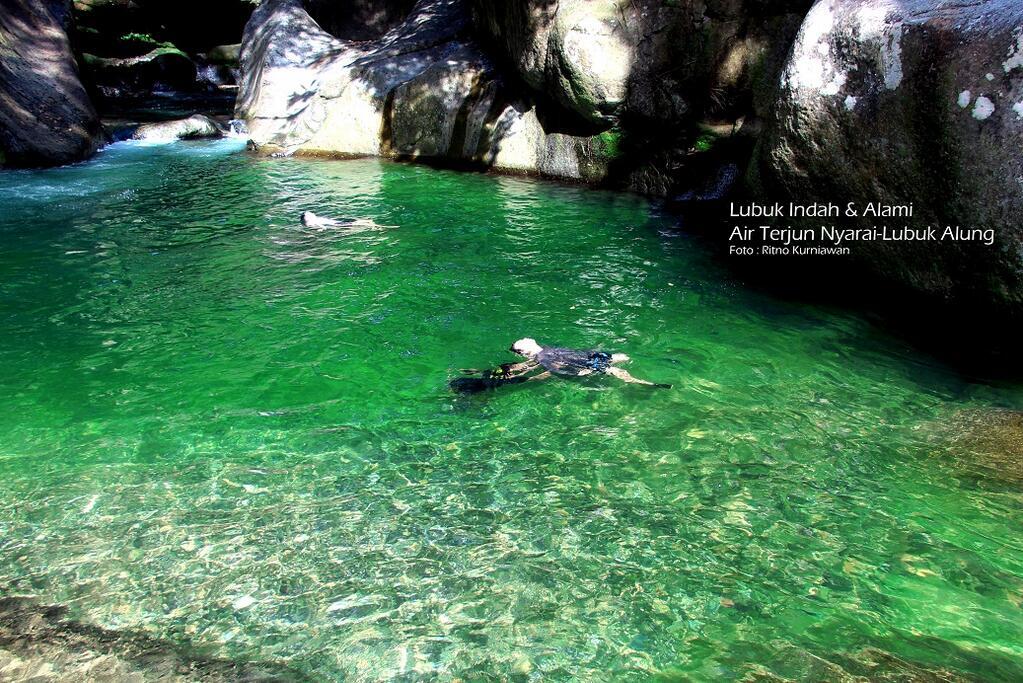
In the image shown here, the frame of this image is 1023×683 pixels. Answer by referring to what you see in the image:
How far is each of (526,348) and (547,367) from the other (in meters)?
0.28

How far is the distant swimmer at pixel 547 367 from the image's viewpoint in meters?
7.00

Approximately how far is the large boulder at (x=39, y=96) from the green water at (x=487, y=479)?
24.7ft

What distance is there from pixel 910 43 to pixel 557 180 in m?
7.95

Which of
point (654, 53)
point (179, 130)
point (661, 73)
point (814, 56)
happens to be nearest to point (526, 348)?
point (814, 56)

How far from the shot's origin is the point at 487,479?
559 cm

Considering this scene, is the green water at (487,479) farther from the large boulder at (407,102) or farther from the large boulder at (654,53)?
the large boulder at (407,102)

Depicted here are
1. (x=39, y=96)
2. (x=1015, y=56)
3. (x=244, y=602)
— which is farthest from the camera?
(x=39, y=96)

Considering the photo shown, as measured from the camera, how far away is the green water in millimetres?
4246

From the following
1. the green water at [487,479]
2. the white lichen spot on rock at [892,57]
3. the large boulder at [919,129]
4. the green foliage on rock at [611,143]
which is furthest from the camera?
the green foliage on rock at [611,143]

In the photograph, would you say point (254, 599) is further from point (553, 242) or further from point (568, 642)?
Answer: point (553, 242)

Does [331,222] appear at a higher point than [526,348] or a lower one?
higher

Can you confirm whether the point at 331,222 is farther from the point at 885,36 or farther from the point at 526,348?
the point at 885,36

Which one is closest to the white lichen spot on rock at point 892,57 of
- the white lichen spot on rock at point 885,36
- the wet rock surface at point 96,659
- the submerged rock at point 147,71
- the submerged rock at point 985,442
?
the white lichen spot on rock at point 885,36

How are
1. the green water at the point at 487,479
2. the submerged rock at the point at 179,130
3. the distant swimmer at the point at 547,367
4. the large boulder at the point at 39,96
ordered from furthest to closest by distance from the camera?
the submerged rock at the point at 179,130 < the large boulder at the point at 39,96 < the distant swimmer at the point at 547,367 < the green water at the point at 487,479
